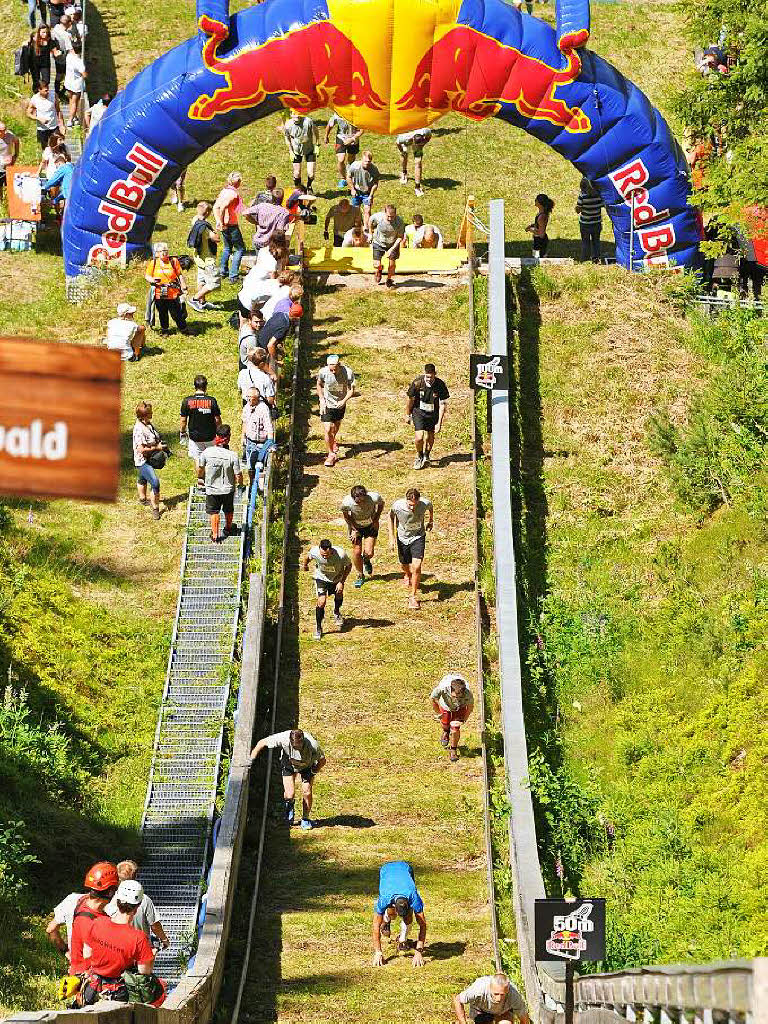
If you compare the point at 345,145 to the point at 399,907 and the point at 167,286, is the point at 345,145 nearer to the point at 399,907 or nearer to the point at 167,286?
the point at 167,286

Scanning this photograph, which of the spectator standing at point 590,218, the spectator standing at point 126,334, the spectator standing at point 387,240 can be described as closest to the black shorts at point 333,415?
the spectator standing at point 126,334

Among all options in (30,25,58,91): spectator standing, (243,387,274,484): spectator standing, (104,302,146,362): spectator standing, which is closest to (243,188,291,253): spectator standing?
(104,302,146,362): spectator standing

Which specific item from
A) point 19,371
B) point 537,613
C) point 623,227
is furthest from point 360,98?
point 19,371

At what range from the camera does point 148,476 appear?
92.3ft

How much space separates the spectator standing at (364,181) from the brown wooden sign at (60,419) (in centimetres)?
2257

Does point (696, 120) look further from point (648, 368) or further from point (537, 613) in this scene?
point (537, 613)

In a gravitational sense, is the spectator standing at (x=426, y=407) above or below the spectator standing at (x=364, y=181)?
Result: below

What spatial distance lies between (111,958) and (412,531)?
8.97 metres

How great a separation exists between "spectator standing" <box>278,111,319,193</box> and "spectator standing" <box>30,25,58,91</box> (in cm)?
470

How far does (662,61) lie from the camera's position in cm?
4438

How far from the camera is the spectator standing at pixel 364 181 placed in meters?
36.1

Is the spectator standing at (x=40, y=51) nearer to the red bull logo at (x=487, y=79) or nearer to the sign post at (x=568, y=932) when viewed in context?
the red bull logo at (x=487, y=79)

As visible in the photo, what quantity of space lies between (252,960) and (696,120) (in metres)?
17.4

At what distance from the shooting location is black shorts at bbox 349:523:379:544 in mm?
25859
